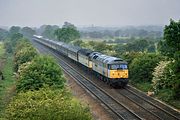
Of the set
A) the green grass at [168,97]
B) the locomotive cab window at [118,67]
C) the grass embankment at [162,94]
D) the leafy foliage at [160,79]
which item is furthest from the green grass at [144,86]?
the locomotive cab window at [118,67]

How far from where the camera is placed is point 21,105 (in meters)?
22.1

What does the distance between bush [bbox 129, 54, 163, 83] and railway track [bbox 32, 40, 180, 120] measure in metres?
2.90

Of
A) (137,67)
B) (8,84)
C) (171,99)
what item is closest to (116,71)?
(137,67)

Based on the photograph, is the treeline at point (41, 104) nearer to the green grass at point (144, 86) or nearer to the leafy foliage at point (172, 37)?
the leafy foliage at point (172, 37)

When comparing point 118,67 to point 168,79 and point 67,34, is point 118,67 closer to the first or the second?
point 168,79

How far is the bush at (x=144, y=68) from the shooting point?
148 ft

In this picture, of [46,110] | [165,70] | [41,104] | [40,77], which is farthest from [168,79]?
[46,110]

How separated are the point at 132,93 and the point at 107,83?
6165mm

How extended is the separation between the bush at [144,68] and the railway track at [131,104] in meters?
2.90

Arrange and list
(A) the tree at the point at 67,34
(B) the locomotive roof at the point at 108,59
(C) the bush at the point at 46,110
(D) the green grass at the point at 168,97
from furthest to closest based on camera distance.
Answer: (A) the tree at the point at 67,34
(B) the locomotive roof at the point at 108,59
(D) the green grass at the point at 168,97
(C) the bush at the point at 46,110

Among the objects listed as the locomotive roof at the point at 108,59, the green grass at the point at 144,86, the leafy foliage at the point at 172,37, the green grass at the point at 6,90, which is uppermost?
the leafy foliage at the point at 172,37

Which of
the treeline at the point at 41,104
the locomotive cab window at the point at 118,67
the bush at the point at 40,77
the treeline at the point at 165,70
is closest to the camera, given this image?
the treeline at the point at 41,104

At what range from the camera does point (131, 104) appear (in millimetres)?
33906

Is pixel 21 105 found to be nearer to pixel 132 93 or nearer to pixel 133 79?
pixel 132 93
